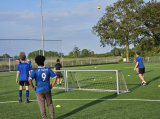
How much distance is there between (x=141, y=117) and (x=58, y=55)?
33.2 meters

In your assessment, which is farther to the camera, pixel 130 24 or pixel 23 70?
pixel 130 24

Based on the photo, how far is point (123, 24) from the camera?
5794 cm

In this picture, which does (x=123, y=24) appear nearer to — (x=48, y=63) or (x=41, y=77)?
(x=48, y=63)

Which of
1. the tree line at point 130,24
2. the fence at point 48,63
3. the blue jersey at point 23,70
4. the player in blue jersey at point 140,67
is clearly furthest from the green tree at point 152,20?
the blue jersey at point 23,70

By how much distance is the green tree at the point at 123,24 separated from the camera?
56.8 meters

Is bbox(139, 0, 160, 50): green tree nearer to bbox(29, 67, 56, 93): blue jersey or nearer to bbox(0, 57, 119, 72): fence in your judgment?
bbox(0, 57, 119, 72): fence

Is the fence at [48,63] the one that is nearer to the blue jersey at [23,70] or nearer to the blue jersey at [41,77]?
the blue jersey at [23,70]

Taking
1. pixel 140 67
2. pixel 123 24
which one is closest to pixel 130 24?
pixel 123 24

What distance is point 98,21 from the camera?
204 feet

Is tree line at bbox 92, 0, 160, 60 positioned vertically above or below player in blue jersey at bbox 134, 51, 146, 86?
above

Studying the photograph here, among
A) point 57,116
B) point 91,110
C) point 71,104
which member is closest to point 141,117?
point 91,110

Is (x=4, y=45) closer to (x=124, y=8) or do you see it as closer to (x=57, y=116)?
(x=57, y=116)

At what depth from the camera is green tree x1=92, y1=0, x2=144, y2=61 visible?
2238 inches

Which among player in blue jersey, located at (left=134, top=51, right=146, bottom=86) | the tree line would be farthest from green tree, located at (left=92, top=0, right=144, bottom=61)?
player in blue jersey, located at (left=134, top=51, right=146, bottom=86)
